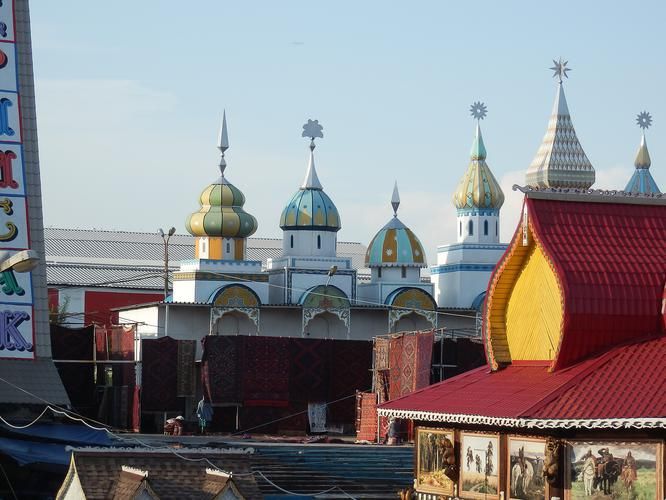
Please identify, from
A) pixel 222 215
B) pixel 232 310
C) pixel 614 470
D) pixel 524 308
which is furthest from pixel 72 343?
pixel 614 470

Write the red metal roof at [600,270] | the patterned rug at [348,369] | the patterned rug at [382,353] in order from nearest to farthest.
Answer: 1. the red metal roof at [600,270]
2. the patterned rug at [382,353]
3. the patterned rug at [348,369]

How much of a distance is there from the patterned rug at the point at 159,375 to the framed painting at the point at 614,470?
2474cm

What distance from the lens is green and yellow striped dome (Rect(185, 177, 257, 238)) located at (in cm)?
5369

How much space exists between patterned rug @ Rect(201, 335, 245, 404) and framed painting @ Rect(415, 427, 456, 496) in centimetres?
2143

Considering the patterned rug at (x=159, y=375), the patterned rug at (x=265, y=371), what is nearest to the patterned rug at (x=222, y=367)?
the patterned rug at (x=265, y=371)

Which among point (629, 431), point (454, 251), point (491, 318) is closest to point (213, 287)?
point (454, 251)

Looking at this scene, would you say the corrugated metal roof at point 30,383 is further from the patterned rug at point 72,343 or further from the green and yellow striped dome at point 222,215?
the green and yellow striped dome at point 222,215

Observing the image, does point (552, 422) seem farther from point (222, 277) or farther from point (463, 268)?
point (463, 268)

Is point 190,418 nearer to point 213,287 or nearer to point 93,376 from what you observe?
point 93,376

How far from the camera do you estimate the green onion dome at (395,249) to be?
55281 millimetres

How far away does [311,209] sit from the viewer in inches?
2147

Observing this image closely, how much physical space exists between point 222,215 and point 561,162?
3501 cm

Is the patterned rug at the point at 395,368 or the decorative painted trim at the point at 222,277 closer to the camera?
the patterned rug at the point at 395,368

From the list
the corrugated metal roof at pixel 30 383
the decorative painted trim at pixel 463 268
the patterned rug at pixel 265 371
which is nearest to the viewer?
the corrugated metal roof at pixel 30 383
